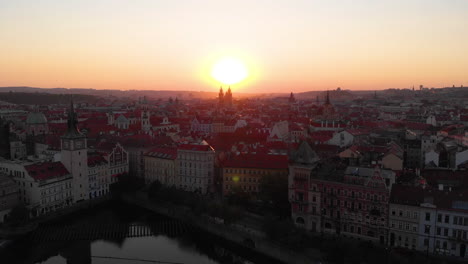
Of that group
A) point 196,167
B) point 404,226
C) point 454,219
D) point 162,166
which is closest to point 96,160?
point 162,166

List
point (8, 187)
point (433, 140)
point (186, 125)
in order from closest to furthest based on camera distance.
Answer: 1. point (8, 187)
2. point (433, 140)
3. point (186, 125)

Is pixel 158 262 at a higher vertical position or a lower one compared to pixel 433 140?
lower

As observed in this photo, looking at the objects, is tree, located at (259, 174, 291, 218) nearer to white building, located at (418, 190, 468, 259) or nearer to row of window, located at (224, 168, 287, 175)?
row of window, located at (224, 168, 287, 175)

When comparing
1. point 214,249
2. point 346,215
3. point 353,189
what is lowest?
point 214,249

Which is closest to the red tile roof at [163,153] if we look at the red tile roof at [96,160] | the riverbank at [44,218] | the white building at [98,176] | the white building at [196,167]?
the white building at [196,167]

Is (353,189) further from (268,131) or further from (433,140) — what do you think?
(268,131)

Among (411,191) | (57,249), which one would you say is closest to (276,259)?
(411,191)

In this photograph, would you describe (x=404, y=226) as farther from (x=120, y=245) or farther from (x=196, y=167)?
(x=196, y=167)

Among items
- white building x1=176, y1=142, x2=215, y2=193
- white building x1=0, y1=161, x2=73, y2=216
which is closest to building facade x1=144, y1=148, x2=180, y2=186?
white building x1=176, y1=142, x2=215, y2=193
